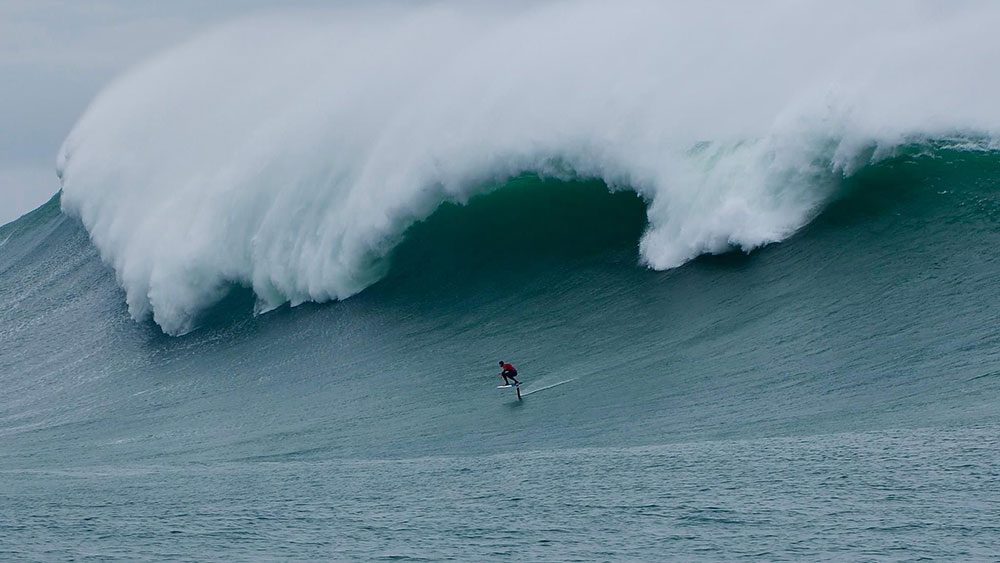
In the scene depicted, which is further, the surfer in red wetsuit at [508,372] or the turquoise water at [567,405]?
the surfer in red wetsuit at [508,372]

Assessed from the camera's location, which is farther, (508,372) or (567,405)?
(508,372)

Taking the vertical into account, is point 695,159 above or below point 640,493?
above

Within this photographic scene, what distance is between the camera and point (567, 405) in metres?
17.5

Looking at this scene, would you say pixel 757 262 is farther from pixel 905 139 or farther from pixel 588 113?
pixel 588 113

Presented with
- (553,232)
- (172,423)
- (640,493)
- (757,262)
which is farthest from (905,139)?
(172,423)

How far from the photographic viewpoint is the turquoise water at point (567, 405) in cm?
1223

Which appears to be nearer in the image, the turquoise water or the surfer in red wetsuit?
the turquoise water

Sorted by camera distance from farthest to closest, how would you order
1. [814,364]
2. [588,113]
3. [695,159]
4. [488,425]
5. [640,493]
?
[588,113] < [695,159] < [488,425] < [814,364] < [640,493]

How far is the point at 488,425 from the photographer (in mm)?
17234

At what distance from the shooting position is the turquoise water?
12234 mm

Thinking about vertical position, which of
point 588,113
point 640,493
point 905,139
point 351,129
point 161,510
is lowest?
point 640,493

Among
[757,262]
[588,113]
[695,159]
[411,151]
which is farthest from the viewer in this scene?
[411,151]

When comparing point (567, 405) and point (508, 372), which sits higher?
point (508, 372)

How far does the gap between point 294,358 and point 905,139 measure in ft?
37.1
